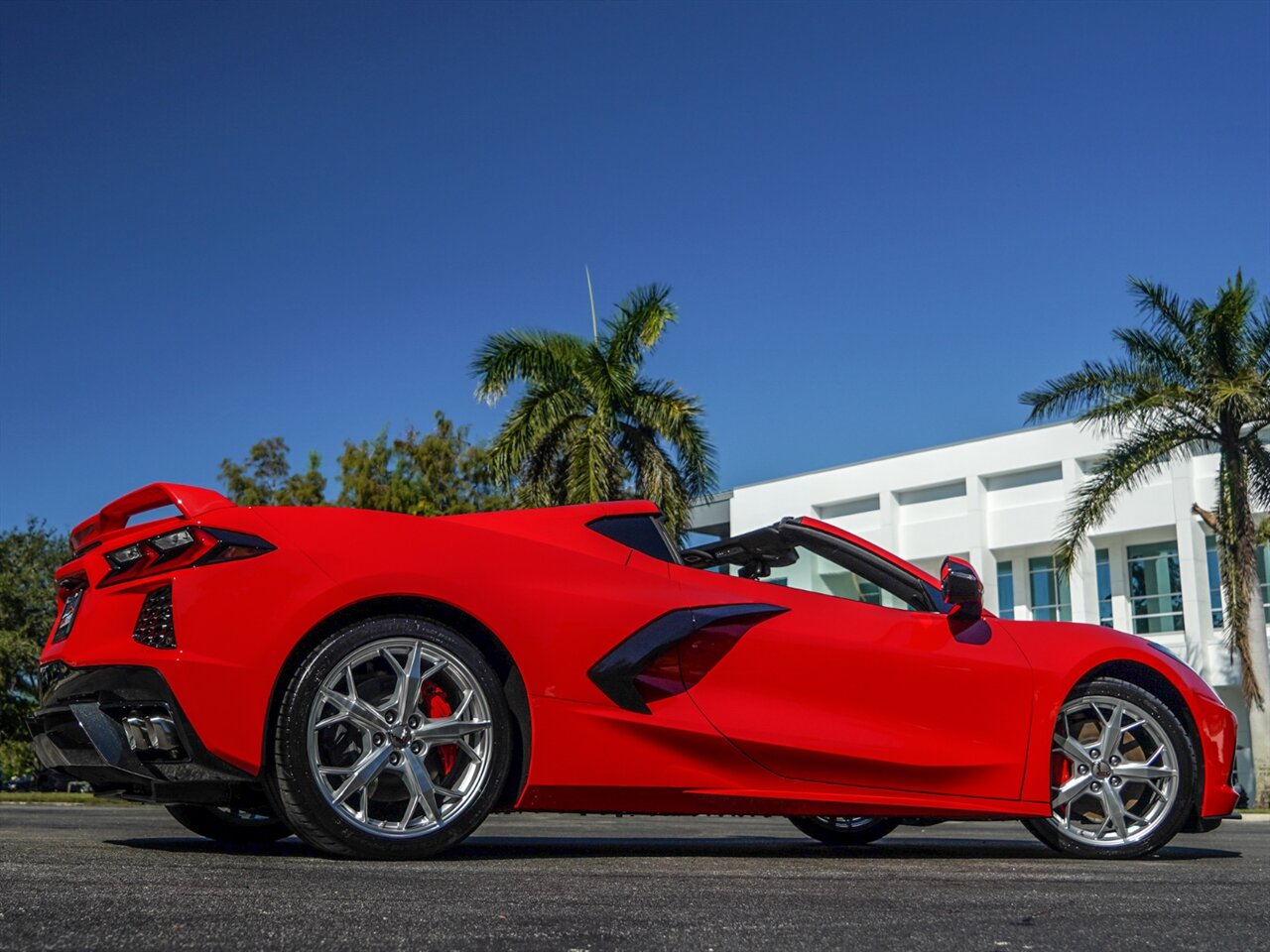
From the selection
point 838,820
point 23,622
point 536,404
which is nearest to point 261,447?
point 23,622

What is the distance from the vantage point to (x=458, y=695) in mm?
4359

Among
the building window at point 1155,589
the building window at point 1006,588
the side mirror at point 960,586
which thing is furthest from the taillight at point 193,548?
the building window at point 1006,588

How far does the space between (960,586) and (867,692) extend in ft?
1.90

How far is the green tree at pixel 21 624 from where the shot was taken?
35062 mm

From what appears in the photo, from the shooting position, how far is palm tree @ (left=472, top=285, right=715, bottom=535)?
2227cm

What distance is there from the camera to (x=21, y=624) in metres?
38.5

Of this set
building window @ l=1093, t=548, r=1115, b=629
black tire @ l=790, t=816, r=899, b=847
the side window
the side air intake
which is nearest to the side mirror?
the side window

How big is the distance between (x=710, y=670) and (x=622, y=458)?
17801 mm

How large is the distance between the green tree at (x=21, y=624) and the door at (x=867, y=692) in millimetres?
31804

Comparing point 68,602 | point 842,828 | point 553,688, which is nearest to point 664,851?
point 553,688

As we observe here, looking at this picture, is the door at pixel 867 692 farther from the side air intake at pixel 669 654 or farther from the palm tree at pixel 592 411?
the palm tree at pixel 592 411

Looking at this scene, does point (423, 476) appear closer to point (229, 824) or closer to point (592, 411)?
point (592, 411)

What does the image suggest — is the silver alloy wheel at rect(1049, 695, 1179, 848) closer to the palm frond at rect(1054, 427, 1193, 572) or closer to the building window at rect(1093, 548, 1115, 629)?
the palm frond at rect(1054, 427, 1193, 572)

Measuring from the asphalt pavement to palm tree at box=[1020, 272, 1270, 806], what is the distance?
20.4m
